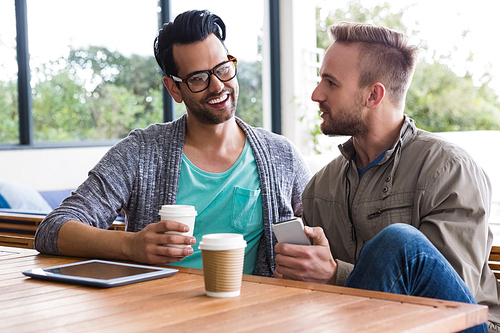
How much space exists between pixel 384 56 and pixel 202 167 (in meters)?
0.68

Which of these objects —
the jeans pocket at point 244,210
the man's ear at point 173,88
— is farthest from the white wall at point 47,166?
the jeans pocket at point 244,210

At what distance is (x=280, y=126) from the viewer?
6.07 metres

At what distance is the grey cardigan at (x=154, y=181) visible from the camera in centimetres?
184

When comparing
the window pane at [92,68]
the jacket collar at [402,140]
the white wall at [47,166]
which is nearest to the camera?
the jacket collar at [402,140]

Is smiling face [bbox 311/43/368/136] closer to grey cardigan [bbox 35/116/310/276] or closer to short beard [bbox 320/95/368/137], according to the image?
short beard [bbox 320/95/368/137]

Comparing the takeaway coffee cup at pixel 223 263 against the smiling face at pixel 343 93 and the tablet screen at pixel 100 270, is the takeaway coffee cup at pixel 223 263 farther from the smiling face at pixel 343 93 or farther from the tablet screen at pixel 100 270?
the smiling face at pixel 343 93

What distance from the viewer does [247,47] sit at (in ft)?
19.6

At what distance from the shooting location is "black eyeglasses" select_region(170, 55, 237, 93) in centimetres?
202

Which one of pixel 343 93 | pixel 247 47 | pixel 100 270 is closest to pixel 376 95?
pixel 343 93

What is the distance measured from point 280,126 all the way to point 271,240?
13.7 ft

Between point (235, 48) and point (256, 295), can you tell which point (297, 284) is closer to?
point (256, 295)

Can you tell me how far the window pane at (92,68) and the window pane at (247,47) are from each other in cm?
91

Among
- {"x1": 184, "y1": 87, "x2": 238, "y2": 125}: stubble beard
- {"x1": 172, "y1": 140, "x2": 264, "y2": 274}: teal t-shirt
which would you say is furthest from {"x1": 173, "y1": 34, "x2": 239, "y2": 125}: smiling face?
{"x1": 172, "y1": 140, "x2": 264, "y2": 274}: teal t-shirt

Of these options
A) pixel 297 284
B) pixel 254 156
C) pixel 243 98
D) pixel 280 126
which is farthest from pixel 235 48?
pixel 297 284
